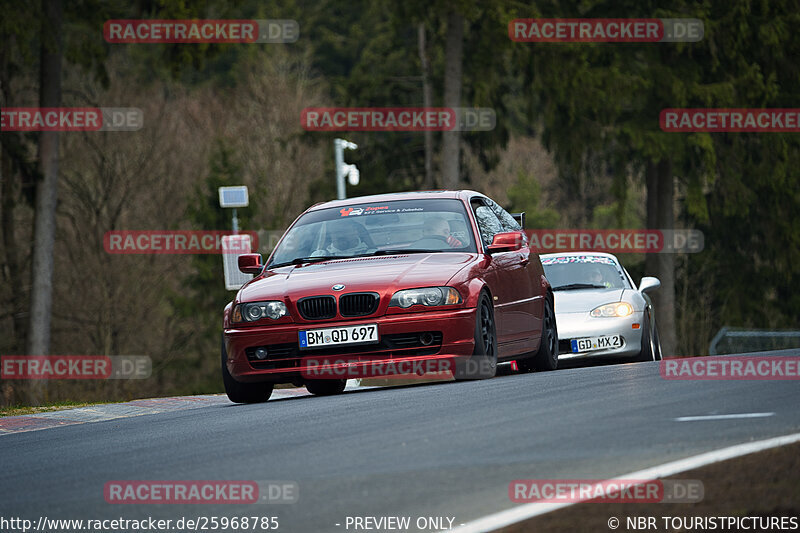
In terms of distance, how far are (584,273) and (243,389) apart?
7.04m

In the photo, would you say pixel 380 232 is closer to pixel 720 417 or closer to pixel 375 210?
pixel 375 210

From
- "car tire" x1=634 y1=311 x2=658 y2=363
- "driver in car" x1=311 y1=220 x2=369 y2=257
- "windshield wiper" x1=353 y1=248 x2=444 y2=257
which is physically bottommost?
"car tire" x1=634 y1=311 x2=658 y2=363

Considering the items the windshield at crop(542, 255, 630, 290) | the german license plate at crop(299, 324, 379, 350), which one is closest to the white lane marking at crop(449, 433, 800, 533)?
the german license plate at crop(299, 324, 379, 350)

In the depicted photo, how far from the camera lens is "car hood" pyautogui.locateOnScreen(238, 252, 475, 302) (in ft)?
36.3

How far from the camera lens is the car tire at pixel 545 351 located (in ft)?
44.0

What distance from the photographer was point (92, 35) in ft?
97.5

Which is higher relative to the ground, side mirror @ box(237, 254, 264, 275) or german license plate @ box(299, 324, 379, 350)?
side mirror @ box(237, 254, 264, 275)

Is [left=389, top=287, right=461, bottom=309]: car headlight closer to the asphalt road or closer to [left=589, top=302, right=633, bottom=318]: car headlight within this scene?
the asphalt road

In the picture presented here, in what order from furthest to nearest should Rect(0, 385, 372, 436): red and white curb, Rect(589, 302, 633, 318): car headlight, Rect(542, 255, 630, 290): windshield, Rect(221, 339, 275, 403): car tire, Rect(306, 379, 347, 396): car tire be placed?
Rect(542, 255, 630, 290): windshield
Rect(589, 302, 633, 318): car headlight
Rect(306, 379, 347, 396): car tire
Rect(221, 339, 275, 403): car tire
Rect(0, 385, 372, 436): red and white curb

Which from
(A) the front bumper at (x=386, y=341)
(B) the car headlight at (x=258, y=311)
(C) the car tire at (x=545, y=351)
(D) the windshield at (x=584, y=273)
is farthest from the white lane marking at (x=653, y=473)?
(D) the windshield at (x=584, y=273)

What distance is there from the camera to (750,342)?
2769 centimetres

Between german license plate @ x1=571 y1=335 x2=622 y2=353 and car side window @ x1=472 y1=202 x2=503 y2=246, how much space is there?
2809 millimetres

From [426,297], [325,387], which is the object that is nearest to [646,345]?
[325,387]

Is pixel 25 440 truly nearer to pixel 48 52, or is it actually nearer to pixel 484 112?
pixel 48 52
